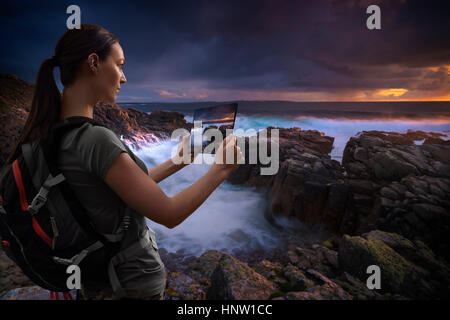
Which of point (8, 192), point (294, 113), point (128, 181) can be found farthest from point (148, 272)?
point (294, 113)

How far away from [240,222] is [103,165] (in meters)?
5.99

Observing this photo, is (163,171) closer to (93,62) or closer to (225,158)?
(225,158)

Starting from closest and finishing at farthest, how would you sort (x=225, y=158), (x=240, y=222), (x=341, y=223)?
(x=225, y=158) < (x=341, y=223) < (x=240, y=222)

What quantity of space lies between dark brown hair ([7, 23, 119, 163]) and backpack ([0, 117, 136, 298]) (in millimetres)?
97

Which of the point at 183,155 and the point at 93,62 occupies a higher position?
the point at 93,62

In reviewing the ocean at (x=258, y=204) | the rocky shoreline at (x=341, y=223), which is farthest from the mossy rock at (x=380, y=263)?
the ocean at (x=258, y=204)

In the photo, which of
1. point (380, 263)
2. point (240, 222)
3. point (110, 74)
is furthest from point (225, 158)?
point (240, 222)

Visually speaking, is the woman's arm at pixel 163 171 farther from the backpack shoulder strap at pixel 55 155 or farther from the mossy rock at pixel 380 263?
the mossy rock at pixel 380 263

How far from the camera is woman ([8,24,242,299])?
679mm

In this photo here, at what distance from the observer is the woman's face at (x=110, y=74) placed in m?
0.85

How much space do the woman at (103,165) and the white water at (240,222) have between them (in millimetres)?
4418

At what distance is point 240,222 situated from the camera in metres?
6.27

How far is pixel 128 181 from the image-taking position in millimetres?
685
